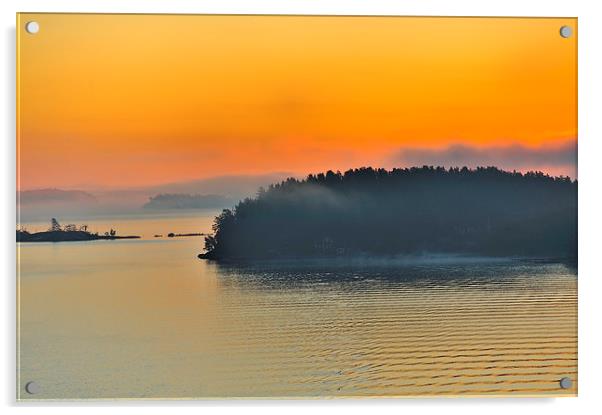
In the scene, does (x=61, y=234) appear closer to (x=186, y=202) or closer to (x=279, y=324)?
(x=186, y=202)

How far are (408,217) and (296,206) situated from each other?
0.51 meters

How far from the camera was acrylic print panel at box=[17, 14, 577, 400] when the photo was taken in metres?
3.64

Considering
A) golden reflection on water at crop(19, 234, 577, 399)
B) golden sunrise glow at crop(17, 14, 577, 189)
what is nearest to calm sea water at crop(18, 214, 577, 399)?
golden reflection on water at crop(19, 234, 577, 399)

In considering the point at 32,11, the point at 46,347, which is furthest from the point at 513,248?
the point at 32,11

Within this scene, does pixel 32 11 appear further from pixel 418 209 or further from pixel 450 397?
pixel 450 397

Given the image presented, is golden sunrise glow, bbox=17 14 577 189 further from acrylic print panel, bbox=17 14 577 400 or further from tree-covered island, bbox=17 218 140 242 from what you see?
tree-covered island, bbox=17 218 140 242

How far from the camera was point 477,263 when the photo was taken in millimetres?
3760

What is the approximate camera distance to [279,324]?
3693mm

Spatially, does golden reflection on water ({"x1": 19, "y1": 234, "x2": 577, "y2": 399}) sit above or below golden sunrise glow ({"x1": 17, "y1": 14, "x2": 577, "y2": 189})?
below

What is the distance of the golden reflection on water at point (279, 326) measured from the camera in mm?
3625

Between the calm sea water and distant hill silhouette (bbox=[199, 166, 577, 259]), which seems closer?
the calm sea water

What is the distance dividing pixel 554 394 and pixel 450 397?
1.55ft

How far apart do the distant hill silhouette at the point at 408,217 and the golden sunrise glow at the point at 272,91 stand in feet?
0.42
